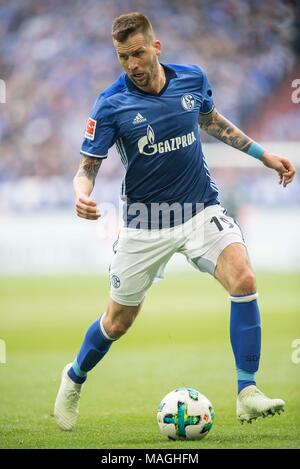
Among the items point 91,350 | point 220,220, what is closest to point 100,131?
point 220,220

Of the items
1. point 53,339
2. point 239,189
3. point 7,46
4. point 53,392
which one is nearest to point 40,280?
point 239,189

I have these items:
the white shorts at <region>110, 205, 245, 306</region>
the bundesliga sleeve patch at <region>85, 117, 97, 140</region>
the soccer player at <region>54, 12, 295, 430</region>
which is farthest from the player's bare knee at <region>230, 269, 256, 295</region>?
the bundesliga sleeve patch at <region>85, 117, 97, 140</region>

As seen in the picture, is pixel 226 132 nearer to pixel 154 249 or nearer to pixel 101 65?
pixel 154 249

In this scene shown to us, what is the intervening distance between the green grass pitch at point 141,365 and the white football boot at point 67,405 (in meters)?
0.08

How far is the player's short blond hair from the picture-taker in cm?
507

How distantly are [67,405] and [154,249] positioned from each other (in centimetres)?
112

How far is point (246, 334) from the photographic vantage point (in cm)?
507

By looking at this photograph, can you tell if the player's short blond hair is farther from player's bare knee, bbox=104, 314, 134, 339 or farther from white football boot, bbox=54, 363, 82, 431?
white football boot, bbox=54, 363, 82, 431

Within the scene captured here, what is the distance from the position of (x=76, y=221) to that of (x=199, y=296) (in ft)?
17.7

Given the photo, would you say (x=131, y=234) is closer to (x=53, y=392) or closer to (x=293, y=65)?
(x=53, y=392)

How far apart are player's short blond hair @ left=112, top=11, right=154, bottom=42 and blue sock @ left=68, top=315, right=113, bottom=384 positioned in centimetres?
175
